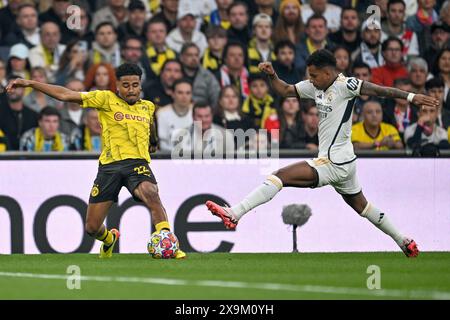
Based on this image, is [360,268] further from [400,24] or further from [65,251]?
[400,24]

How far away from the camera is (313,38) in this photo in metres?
20.0

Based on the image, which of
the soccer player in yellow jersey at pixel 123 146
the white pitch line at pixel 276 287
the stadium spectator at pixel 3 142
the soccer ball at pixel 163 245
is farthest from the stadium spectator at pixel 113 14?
the white pitch line at pixel 276 287

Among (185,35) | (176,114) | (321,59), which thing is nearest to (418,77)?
(185,35)

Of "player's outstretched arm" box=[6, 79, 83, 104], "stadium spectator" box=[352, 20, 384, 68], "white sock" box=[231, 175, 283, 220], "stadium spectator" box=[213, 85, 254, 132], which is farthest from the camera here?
"stadium spectator" box=[352, 20, 384, 68]

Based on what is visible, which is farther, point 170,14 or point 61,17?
point 170,14

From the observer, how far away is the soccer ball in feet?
45.9

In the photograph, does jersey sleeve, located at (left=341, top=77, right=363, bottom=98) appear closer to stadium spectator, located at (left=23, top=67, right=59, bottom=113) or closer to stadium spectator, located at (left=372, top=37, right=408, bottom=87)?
stadium spectator, located at (left=372, top=37, right=408, bottom=87)

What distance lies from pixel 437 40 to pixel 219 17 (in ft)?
11.6

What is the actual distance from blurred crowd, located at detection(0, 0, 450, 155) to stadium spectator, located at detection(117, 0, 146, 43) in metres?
0.02

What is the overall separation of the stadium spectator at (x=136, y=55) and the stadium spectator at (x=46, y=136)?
1738 mm

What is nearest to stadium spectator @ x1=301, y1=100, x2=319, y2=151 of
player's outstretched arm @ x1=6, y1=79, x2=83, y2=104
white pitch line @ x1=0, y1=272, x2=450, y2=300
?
player's outstretched arm @ x1=6, y1=79, x2=83, y2=104

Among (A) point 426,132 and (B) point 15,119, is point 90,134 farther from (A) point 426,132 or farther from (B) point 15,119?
(A) point 426,132

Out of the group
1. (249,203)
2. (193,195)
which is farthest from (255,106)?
(249,203)

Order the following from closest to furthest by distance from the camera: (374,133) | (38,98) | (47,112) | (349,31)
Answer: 1. (47,112)
2. (374,133)
3. (38,98)
4. (349,31)
